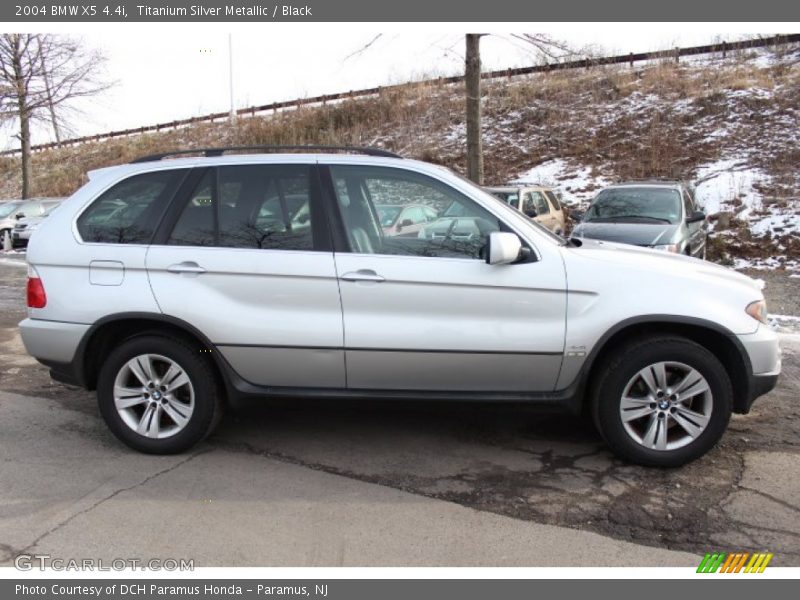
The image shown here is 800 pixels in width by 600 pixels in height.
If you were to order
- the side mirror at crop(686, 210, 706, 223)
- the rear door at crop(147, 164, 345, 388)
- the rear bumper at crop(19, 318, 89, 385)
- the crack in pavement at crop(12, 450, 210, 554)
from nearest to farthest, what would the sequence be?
the crack in pavement at crop(12, 450, 210, 554)
the rear door at crop(147, 164, 345, 388)
the rear bumper at crop(19, 318, 89, 385)
the side mirror at crop(686, 210, 706, 223)

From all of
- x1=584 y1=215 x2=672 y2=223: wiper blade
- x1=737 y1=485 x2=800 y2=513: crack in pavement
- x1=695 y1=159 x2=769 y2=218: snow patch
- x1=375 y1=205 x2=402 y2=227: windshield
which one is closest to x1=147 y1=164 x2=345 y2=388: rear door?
x1=375 y1=205 x2=402 y2=227: windshield

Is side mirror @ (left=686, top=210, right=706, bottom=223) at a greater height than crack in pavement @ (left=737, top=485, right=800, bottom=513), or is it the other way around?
side mirror @ (left=686, top=210, right=706, bottom=223)

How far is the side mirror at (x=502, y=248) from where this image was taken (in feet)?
12.9

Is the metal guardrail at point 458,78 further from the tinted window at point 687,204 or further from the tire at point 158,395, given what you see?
the tire at point 158,395

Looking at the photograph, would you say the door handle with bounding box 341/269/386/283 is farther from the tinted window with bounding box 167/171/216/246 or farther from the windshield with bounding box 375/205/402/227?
the tinted window with bounding box 167/171/216/246

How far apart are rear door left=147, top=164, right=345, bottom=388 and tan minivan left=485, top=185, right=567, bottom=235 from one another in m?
8.48

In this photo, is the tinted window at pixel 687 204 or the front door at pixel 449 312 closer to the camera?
the front door at pixel 449 312

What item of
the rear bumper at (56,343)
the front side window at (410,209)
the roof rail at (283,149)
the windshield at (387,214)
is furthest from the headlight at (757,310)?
the rear bumper at (56,343)

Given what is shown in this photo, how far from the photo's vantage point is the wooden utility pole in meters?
11.8

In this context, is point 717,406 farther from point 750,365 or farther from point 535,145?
point 535,145

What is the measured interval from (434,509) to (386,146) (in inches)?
891
